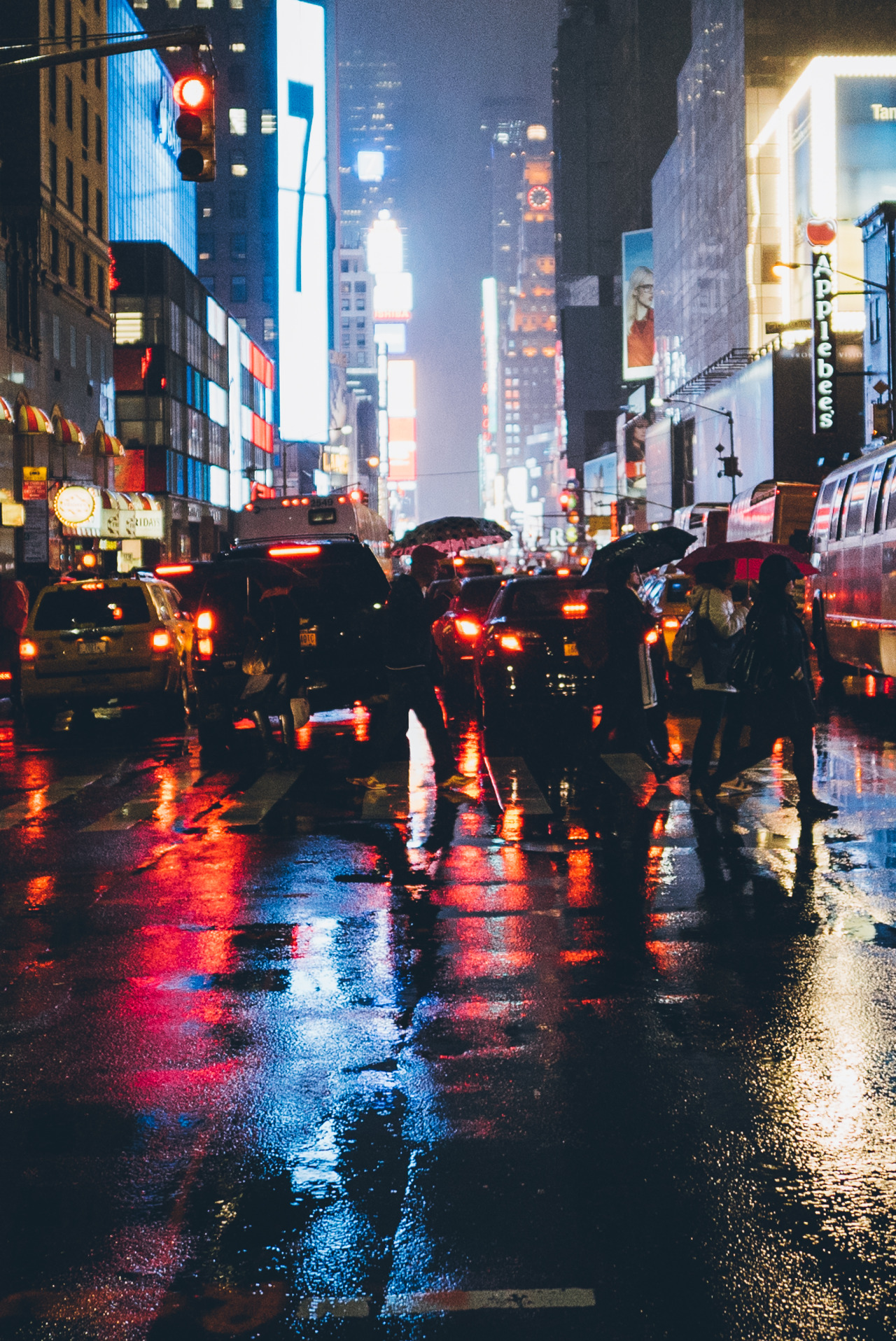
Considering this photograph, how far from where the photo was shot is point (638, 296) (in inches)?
5143

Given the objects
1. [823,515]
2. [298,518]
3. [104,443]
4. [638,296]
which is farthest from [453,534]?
[638,296]

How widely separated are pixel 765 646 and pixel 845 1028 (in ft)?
18.2

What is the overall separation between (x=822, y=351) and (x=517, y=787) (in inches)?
1890

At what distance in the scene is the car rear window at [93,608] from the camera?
722 inches

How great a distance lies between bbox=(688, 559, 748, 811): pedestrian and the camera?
39.1ft

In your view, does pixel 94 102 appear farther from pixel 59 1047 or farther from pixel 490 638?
pixel 59 1047

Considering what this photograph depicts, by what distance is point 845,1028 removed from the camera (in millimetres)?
5691

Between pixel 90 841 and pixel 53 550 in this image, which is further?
pixel 53 550

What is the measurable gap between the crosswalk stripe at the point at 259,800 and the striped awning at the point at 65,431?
31.5 m

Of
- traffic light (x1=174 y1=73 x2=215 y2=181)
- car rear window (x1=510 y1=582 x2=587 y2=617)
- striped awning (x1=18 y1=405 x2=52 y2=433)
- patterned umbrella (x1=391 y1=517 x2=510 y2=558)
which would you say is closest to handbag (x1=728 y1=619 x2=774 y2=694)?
car rear window (x1=510 y1=582 x2=587 y2=617)

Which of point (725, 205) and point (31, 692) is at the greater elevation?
point (725, 205)

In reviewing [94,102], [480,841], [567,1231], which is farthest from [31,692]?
[94,102]

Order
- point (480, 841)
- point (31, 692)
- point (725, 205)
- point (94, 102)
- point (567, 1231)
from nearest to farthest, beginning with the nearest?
1. point (567, 1231)
2. point (480, 841)
3. point (31, 692)
4. point (94, 102)
5. point (725, 205)

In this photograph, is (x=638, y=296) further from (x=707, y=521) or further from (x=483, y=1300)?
(x=483, y=1300)
